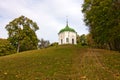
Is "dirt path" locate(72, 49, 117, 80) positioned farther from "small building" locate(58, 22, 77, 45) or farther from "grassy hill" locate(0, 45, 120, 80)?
"small building" locate(58, 22, 77, 45)

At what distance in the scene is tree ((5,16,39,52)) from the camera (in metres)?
85.4

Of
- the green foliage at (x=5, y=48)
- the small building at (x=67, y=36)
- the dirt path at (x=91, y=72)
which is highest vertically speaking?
the small building at (x=67, y=36)

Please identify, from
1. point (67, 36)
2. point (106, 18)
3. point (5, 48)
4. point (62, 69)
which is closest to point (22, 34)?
point (5, 48)

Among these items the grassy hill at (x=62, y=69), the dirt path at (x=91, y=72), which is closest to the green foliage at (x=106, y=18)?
the grassy hill at (x=62, y=69)

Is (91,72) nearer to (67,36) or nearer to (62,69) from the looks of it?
(62,69)

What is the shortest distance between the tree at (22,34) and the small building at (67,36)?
15.1 meters

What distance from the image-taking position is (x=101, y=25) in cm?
5069

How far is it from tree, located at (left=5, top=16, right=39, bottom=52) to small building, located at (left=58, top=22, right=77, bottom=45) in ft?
49.5

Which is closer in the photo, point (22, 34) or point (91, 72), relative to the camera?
point (91, 72)

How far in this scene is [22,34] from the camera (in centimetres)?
8512

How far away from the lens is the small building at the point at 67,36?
100562mm

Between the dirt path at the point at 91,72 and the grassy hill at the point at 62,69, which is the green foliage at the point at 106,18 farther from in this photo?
the dirt path at the point at 91,72

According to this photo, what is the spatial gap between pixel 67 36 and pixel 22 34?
21222 mm

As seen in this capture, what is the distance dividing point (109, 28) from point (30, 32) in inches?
1609
